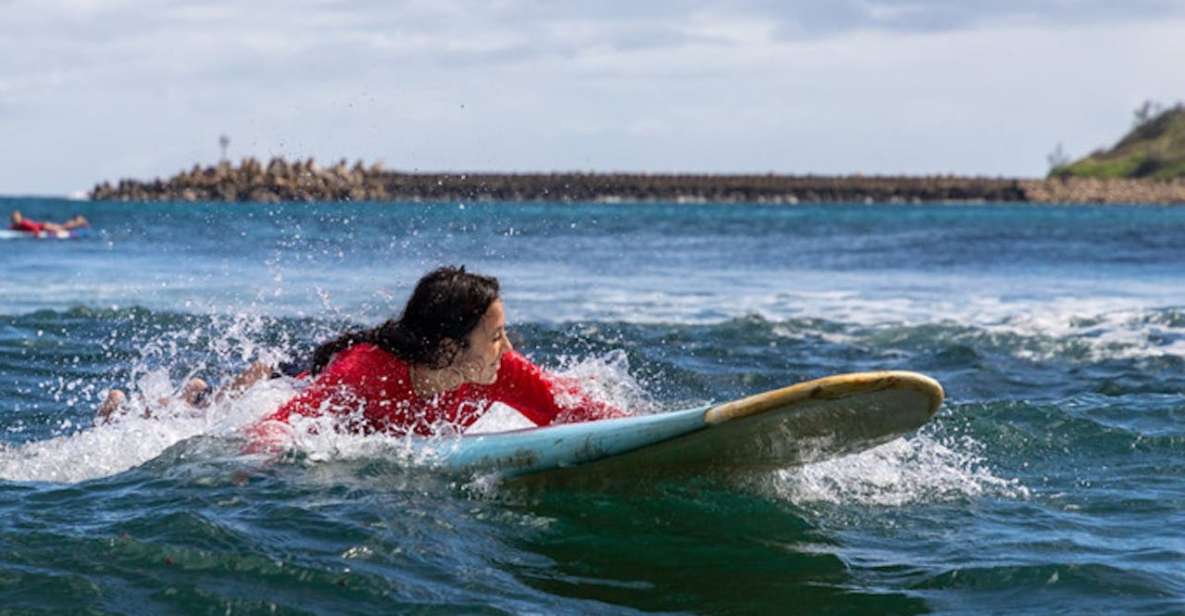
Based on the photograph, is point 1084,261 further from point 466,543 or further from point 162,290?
point 466,543

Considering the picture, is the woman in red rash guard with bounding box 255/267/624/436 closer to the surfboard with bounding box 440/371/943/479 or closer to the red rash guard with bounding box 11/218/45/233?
the surfboard with bounding box 440/371/943/479

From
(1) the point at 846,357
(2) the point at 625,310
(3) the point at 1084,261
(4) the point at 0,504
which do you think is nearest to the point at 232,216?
(3) the point at 1084,261

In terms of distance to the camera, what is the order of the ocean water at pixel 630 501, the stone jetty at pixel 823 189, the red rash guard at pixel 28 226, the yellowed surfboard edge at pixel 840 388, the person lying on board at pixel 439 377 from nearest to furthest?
1. the ocean water at pixel 630 501
2. the yellowed surfboard edge at pixel 840 388
3. the person lying on board at pixel 439 377
4. the red rash guard at pixel 28 226
5. the stone jetty at pixel 823 189

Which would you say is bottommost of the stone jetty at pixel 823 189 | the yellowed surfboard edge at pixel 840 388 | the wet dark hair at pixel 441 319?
the stone jetty at pixel 823 189

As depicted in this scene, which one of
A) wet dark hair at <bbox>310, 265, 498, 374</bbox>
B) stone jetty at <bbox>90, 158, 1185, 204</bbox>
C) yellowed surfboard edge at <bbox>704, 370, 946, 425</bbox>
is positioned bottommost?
stone jetty at <bbox>90, 158, 1185, 204</bbox>

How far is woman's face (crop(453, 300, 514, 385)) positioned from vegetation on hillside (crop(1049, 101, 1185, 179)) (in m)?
145

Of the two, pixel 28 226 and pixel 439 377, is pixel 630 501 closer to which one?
pixel 439 377

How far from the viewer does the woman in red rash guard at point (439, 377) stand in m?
7.20

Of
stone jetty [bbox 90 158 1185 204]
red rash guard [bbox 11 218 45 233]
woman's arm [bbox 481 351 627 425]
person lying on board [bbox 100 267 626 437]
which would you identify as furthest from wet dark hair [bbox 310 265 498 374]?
stone jetty [bbox 90 158 1185 204]

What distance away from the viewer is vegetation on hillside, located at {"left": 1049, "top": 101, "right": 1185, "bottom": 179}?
15138 cm

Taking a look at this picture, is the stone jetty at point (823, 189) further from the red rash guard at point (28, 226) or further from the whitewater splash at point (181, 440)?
the whitewater splash at point (181, 440)

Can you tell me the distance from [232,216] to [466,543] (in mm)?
71734

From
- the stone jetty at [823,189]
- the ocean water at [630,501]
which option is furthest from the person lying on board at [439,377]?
the stone jetty at [823,189]

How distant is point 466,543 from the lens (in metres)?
6.29
